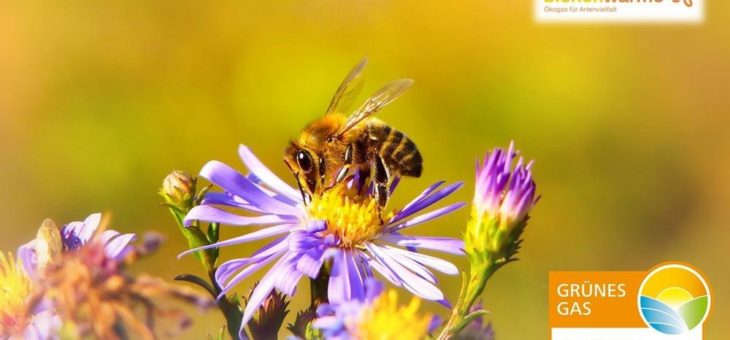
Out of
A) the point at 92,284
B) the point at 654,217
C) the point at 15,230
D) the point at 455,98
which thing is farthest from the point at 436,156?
the point at 92,284

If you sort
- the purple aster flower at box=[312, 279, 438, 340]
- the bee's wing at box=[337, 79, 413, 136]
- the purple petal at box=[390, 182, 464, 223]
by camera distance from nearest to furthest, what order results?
the purple aster flower at box=[312, 279, 438, 340] < the purple petal at box=[390, 182, 464, 223] < the bee's wing at box=[337, 79, 413, 136]

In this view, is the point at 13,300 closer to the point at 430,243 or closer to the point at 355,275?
the point at 355,275

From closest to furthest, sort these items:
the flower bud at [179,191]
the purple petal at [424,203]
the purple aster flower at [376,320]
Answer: the purple aster flower at [376,320], the flower bud at [179,191], the purple petal at [424,203]

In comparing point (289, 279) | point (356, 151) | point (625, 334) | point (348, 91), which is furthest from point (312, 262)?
point (625, 334)

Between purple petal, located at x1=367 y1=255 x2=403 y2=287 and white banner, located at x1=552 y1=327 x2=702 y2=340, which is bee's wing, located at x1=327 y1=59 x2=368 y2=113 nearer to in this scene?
purple petal, located at x1=367 y1=255 x2=403 y2=287

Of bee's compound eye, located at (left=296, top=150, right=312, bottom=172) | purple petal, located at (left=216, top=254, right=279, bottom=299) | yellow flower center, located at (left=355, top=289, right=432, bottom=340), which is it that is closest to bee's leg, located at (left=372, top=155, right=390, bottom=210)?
bee's compound eye, located at (left=296, top=150, right=312, bottom=172)

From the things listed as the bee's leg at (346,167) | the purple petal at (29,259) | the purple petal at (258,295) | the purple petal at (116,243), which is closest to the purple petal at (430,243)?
the bee's leg at (346,167)

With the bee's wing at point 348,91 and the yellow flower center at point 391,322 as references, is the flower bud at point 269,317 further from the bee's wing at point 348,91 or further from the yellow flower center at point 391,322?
the bee's wing at point 348,91
